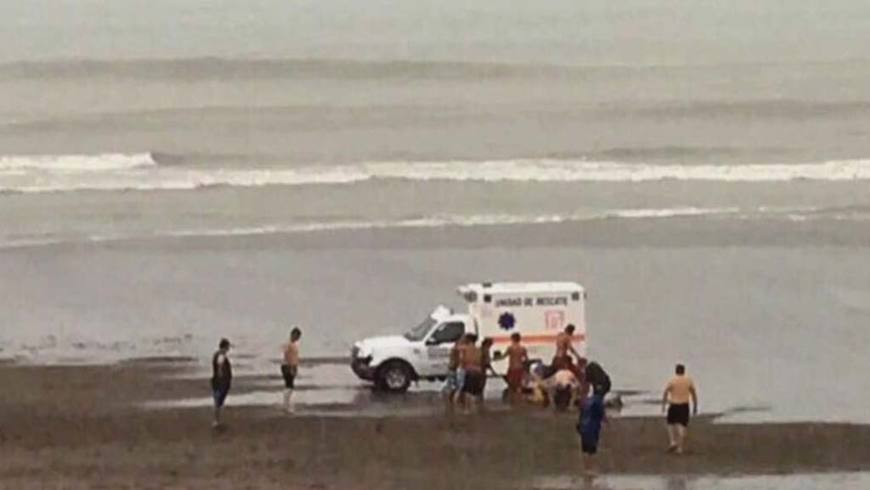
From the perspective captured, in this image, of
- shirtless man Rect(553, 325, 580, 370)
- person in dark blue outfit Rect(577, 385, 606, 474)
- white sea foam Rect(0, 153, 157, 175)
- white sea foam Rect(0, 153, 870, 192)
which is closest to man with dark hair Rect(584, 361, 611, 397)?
person in dark blue outfit Rect(577, 385, 606, 474)

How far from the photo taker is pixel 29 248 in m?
46.8

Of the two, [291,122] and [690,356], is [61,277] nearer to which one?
[690,356]

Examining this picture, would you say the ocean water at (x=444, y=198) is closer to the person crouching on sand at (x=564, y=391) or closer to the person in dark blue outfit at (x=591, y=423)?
the person crouching on sand at (x=564, y=391)

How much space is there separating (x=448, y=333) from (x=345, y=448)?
18.3ft

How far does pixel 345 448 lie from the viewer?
86.2 ft

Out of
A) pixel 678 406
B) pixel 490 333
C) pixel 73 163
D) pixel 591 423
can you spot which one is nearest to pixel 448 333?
pixel 490 333

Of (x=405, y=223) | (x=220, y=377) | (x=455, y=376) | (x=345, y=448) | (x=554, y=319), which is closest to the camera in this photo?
A: (x=345, y=448)

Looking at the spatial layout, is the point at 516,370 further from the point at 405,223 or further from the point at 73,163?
the point at 73,163

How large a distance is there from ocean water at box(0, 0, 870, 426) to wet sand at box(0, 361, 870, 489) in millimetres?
2464

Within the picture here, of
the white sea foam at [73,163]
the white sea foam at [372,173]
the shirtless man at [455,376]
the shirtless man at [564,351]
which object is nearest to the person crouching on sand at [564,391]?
the shirtless man at [564,351]

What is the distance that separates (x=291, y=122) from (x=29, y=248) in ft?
123

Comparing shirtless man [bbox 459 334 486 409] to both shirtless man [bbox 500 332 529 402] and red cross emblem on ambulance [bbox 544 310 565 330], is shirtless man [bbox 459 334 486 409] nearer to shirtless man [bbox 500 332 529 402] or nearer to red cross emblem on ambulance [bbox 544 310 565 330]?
shirtless man [bbox 500 332 529 402]

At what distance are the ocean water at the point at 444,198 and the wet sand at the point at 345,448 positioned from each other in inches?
97.0

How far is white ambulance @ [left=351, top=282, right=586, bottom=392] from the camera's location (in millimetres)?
31219
